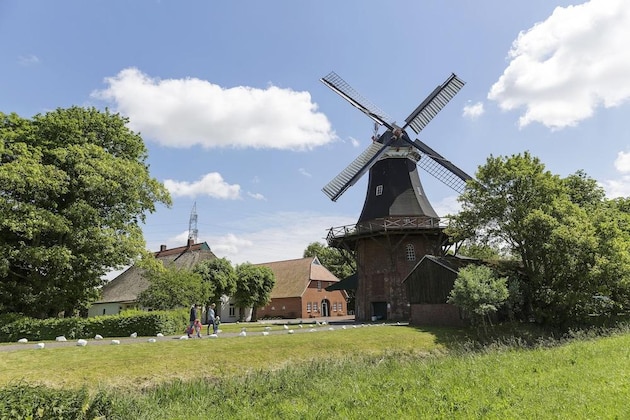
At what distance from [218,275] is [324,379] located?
2663 cm

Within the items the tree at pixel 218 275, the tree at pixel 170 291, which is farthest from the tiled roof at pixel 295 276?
the tree at pixel 170 291

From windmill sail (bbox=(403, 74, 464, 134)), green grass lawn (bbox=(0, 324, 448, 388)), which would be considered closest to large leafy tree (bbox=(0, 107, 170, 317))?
green grass lawn (bbox=(0, 324, 448, 388))

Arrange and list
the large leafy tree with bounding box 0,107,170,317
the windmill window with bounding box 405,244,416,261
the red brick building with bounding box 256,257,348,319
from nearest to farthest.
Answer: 1. the large leafy tree with bounding box 0,107,170,317
2. the windmill window with bounding box 405,244,416,261
3. the red brick building with bounding box 256,257,348,319

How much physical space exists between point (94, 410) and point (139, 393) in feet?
10.4

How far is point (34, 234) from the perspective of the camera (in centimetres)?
2025

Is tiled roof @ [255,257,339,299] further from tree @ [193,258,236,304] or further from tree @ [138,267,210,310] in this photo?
tree @ [138,267,210,310]

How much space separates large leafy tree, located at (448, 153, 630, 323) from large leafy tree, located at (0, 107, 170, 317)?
63.4ft

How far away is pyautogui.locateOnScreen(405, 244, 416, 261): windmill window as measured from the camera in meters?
30.3

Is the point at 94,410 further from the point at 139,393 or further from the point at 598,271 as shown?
the point at 598,271

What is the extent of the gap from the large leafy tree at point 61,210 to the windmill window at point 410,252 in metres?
17.6

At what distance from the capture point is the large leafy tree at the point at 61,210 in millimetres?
19359

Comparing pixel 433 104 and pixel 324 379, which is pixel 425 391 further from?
pixel 433 104

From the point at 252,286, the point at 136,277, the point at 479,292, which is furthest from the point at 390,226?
the point at 136,277

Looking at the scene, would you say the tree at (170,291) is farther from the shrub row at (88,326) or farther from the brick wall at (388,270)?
the brick wall at (388,270)
